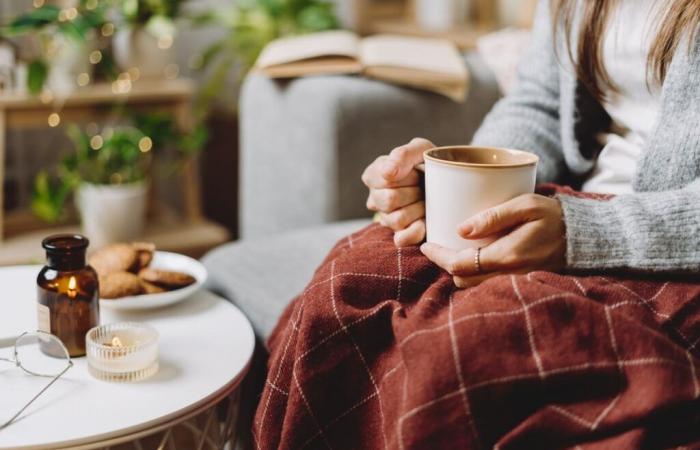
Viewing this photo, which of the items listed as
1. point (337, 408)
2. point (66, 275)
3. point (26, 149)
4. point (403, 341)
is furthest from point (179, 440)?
point (26, 149)

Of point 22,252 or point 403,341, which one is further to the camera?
point 22,252

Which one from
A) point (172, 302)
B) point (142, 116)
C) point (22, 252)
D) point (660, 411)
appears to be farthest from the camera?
point (142, 116)

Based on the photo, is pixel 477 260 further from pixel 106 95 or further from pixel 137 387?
pixel 106 95

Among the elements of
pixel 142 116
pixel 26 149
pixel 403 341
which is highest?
pixel 403 341

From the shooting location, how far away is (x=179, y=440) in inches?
56.0

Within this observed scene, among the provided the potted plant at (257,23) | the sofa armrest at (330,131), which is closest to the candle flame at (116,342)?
the sofa armrest at (330,131)

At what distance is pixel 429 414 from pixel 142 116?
1.66 meters

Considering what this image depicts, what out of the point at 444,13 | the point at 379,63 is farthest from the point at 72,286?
the point at 444,13

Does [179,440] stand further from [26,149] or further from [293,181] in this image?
[26,149]

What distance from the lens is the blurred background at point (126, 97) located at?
1975mm

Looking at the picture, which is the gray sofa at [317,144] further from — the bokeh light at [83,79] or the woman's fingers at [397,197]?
the bokeh light at [83,79]

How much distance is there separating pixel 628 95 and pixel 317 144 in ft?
2.20

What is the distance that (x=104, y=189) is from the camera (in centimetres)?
200

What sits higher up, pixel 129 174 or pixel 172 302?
pixel 172 302
